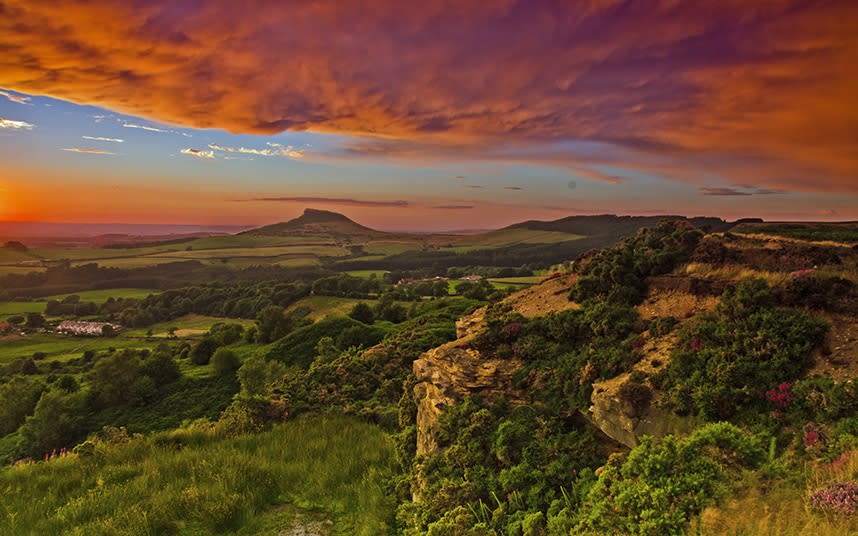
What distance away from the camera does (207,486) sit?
9297 millimetres

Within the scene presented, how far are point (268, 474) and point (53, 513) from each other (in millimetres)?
4363

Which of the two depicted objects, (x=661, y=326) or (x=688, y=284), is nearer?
(x=661, y=326)

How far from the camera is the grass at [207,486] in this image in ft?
27.2

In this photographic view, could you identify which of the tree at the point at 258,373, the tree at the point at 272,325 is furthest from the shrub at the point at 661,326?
the tree at the point at 272,325

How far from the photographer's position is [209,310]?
558 ft

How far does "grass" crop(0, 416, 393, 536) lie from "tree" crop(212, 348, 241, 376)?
59789 mm

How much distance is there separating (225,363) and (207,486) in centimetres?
6592

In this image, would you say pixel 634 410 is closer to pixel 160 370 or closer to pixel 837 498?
pixel 837 498

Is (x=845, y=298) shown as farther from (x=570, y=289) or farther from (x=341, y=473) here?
(x=341, y=473)

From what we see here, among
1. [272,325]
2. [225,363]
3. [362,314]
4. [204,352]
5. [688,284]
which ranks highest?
[688,284]

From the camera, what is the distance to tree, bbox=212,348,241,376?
67.4 m

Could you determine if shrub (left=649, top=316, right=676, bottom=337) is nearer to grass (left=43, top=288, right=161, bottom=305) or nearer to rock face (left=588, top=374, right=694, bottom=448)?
rock face (left=588, top=374, right=694, bottom=448)

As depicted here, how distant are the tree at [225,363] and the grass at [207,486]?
59.8 m

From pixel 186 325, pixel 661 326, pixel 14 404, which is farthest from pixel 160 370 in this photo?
pixel 186 325
